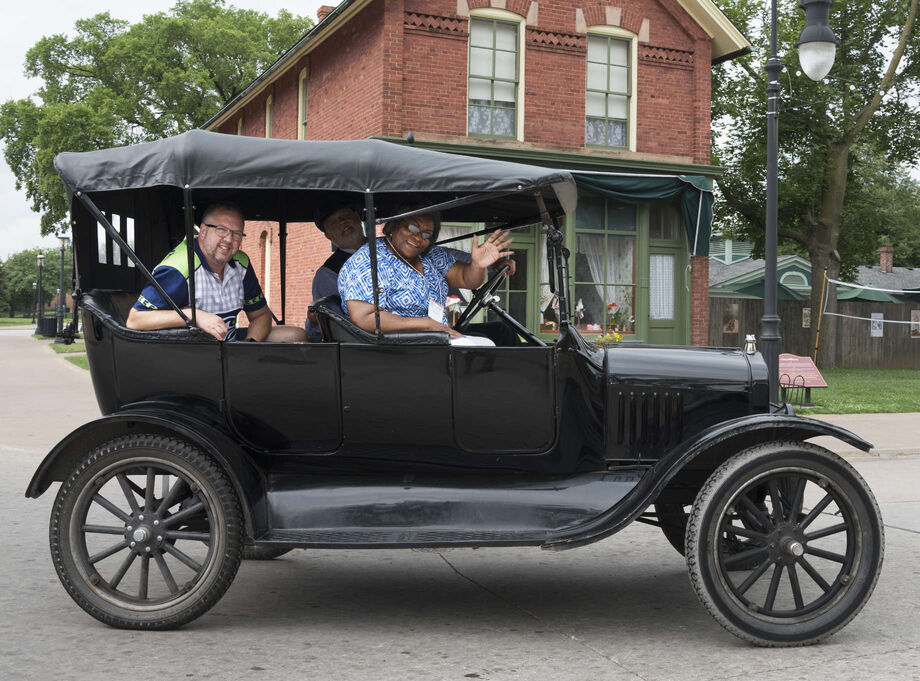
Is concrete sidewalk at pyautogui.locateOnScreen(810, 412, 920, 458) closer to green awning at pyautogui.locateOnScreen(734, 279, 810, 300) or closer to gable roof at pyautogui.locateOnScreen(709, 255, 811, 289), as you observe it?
gable roof at pyautogui.locateOnScreen(709, 255, 811, 289)

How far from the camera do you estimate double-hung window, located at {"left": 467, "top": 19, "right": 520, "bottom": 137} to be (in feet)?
53.7

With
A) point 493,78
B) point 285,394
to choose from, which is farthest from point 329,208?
point 493,78

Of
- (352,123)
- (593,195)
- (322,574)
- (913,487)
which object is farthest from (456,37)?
(322,574)

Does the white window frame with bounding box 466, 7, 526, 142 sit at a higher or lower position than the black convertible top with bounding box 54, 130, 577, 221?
higher

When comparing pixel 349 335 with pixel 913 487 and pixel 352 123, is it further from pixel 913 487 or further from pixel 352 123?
pixel 352 123

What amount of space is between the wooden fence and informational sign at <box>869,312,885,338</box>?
0.09 meters

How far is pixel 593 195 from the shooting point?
1681cm

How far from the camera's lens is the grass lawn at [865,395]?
1495 cm

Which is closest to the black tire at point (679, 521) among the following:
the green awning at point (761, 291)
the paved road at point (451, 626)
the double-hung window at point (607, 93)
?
the paved road at point (451, 626)

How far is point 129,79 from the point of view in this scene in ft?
124

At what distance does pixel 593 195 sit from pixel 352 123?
14.2ft

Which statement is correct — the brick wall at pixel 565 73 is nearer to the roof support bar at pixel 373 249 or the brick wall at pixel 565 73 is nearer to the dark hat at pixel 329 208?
the dark hat at pixel 329 208

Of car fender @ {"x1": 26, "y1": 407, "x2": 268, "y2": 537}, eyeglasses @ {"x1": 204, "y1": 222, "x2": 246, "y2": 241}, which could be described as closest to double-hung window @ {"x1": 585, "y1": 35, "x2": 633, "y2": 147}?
eyeglasses @ {"x1": 204, "y1": 222, "x2": 246, "y2": 241}

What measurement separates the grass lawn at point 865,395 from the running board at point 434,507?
1029 centimetres
